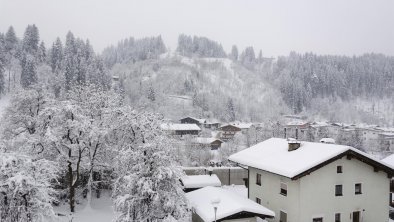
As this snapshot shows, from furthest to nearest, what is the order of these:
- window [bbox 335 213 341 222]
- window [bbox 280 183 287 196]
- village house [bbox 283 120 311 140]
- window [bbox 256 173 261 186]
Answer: village house [bbox 283 120 311 140], window [bbox 256 173 261 186], window [bbox 280 183 287 196], window [bbox 335 213 341 222]

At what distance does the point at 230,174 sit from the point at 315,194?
51.8 ft

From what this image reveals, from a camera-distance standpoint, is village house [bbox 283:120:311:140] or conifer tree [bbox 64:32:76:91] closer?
conifer tree [bbox 64:32:76:91]

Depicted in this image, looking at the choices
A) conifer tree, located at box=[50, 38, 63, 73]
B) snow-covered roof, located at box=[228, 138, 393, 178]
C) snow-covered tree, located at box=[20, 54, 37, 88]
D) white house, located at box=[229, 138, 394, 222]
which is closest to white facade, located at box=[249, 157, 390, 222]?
white house, located at box=[229, 138, 394, 222]

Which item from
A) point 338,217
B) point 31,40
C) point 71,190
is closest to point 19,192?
point 71,190

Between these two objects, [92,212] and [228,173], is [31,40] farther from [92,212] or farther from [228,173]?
[92,212]

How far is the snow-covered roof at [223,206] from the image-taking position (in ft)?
67.5

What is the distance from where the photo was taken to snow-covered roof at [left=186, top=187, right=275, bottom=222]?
20578 millimetres

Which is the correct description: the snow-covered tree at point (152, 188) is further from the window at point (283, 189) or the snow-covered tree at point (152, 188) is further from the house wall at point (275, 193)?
the window at point (283, 189)

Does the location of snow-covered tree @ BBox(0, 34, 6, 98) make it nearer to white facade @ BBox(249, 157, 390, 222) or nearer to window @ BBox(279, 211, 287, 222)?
white facade @ BBox(249, 157, 390, 222)

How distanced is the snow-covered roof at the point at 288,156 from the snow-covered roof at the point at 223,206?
2752 millimetres

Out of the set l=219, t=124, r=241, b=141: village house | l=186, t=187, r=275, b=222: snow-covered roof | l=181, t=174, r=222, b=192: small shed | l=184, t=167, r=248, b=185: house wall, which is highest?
l=186, t=187, r=275, b=222: snow-covered roof

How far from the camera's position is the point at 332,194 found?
22.5m

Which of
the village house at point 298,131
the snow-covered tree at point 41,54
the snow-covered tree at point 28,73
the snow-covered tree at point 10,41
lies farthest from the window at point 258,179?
the snow-covered tree at point 10,41

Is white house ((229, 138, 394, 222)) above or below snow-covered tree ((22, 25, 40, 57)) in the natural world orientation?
below
